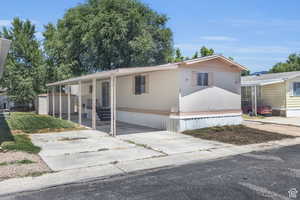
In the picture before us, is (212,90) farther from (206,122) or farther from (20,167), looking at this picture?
(20,167)

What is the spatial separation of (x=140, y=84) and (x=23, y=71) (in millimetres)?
13457

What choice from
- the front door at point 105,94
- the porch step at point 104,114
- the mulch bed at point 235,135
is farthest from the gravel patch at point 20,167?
the front door at point 105,94

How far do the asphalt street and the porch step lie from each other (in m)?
9.84

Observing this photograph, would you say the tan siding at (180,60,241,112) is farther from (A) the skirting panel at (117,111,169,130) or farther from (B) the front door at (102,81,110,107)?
(B) the front door at (102,81,110,107)

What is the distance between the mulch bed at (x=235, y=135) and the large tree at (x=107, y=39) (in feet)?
34.4

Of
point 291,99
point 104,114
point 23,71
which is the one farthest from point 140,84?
point 23,71

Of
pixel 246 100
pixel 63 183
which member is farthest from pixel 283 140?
pixel 246 100

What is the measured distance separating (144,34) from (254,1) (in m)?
9.11

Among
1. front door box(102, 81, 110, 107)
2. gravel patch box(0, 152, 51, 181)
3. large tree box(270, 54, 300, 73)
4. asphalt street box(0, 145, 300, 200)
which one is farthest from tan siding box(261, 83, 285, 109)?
large tree box(270, 54, 300, 73)

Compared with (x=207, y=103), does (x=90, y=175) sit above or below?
below

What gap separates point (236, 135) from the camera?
9523mm

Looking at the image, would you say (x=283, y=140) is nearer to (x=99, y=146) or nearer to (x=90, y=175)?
(x=99, y=146)

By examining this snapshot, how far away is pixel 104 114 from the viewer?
14.9 metres

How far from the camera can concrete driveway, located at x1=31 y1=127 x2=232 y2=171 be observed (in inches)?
240
